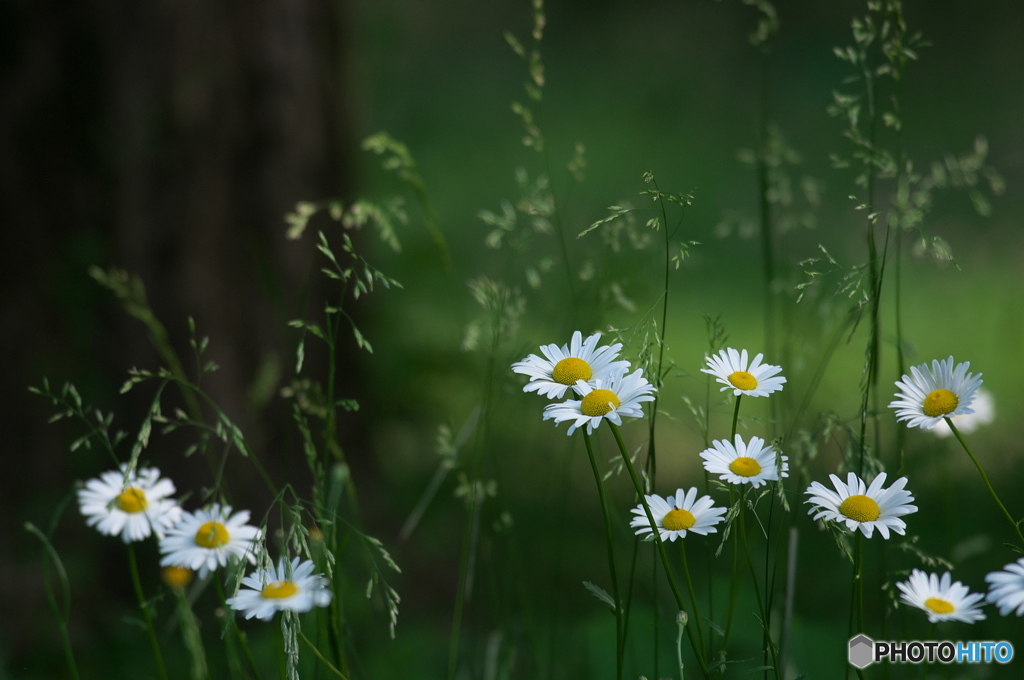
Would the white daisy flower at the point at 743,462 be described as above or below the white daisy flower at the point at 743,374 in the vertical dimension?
below

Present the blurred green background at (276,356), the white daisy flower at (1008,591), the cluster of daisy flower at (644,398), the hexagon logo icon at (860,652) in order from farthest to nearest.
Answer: the blurred green background at (276,356) → the hexagon logo icon at (860,652) → the cluster of daisy flower at (644,398) → the white daisy flower at (1008,591)

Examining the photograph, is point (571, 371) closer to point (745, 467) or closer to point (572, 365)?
point (572, 365)

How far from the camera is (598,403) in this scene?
0.68 metres

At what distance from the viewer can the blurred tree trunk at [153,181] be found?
1888 millimetres

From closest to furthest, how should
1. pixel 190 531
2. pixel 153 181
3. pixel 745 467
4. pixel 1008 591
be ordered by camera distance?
pixel 1008 591, pixel 745 467, pixel 190 531, pixel 153 181

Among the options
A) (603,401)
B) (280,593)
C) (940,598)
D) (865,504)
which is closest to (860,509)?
(865,504)

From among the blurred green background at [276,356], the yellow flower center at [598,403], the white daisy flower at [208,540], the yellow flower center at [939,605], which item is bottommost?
the yellow flower center at [939,605]

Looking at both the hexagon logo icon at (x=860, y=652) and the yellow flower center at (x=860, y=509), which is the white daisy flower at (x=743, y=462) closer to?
the yellow flower center at (x=860, y=509)

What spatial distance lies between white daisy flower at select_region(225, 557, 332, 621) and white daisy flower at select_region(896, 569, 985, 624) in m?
0.48

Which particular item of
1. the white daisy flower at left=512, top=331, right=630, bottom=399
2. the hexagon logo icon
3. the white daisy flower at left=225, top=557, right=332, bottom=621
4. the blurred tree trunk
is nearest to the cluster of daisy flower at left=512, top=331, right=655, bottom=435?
the white daisy flower at left=512, top=331, right=630, bottom=399

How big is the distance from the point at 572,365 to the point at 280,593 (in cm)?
31

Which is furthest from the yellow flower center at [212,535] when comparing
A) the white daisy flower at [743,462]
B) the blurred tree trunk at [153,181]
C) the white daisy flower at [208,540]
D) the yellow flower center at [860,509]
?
the blurred tree trunk at [153,181]

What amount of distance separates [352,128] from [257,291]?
56 centimetres

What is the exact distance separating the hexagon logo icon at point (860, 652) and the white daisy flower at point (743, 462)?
0.69 feet
